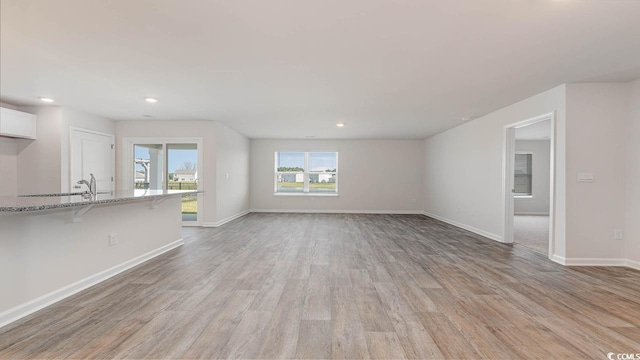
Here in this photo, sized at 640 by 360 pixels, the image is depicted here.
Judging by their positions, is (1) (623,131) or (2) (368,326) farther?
(1) (623,131)

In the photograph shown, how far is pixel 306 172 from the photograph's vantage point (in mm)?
9133

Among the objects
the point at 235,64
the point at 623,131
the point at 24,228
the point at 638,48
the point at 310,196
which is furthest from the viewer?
the point at 310,196

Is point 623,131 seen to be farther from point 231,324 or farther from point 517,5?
point 231,324

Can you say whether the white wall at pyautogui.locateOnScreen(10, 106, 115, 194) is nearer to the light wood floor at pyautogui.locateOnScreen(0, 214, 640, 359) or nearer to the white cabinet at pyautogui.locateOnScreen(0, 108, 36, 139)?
the white cabinet at pyautogui.locateOnScreen(0, 108, 36, 139)

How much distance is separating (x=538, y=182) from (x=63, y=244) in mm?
11390

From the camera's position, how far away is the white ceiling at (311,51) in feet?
6.97

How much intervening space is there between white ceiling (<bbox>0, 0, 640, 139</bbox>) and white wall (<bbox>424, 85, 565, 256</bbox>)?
35cm

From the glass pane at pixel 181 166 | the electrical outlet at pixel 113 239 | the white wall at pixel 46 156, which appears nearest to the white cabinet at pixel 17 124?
the white wall at pixel 46 156

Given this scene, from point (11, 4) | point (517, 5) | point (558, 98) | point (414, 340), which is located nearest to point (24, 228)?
point (11, 4)

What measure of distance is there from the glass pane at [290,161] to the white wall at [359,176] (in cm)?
22

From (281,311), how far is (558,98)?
4.49 metres

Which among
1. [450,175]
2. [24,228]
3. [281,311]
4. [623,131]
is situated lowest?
[281,311]

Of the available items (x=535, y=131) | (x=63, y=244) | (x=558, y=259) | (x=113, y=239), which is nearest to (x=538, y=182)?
(x=535, y=131)

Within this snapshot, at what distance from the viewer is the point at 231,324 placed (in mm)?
2160
